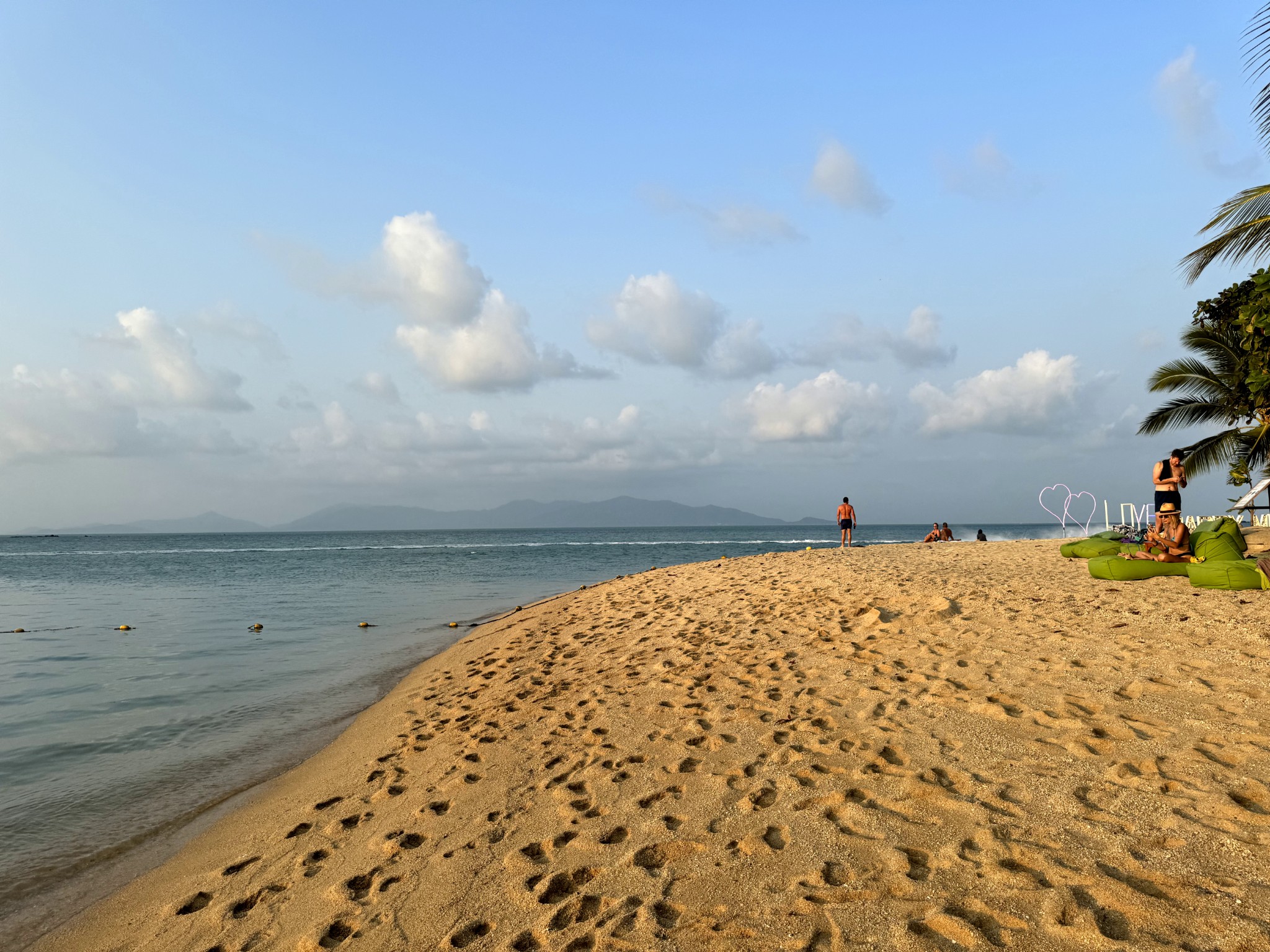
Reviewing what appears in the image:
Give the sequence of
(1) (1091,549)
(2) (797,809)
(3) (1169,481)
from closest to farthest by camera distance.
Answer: (2) (797,809) < (3) (1169,481) < (1) (1091,549)

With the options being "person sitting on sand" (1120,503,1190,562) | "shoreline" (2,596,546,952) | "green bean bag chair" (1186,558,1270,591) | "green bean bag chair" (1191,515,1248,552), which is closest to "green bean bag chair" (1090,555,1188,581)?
"person sitting on sand" (1120,503,1190,562)

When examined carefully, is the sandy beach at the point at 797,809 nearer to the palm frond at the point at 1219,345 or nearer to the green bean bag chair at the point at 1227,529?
the green bean bag chair at the point at 1227,529

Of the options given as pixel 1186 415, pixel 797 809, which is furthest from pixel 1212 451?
pixel 797 809

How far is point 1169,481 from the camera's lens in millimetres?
11977

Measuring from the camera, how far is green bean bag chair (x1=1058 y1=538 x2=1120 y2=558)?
13.3m

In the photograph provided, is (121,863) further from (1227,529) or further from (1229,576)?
(1227,529)

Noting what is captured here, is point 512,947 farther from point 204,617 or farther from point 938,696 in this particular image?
point 204,617

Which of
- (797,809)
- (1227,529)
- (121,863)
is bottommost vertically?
(121,863)

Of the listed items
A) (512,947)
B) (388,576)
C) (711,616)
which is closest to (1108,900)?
(512,947)

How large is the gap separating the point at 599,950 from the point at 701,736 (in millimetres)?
2483

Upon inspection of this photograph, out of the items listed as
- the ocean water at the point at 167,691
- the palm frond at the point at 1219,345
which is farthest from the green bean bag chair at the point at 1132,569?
the palm frond at the point at 1219,345

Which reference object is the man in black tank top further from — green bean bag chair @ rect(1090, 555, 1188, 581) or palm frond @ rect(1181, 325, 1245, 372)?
palm frond @ rect(1181, 325, 1245, 372)

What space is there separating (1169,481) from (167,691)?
1712 centimetres

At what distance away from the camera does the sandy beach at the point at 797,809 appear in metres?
2.95
